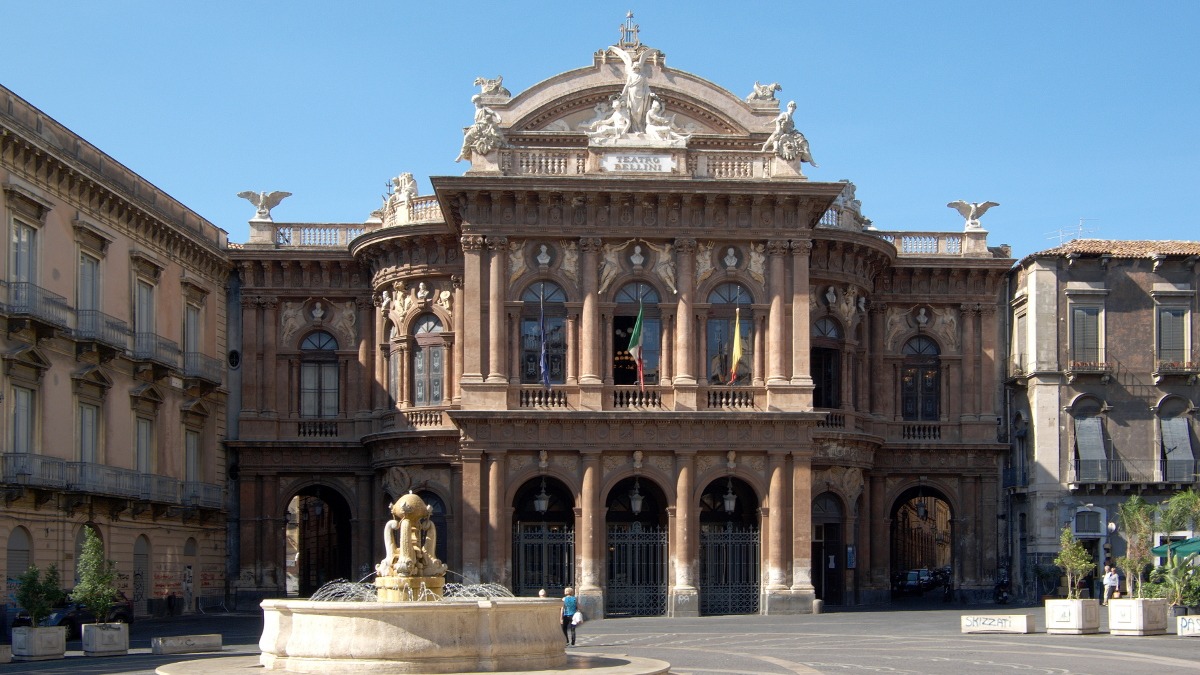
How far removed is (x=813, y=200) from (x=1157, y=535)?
49.5ft

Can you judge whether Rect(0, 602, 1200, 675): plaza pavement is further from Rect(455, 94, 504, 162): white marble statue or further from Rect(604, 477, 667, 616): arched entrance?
Rect(455, 94, 504, 162): white marble statue

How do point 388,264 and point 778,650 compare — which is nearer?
point 778,650

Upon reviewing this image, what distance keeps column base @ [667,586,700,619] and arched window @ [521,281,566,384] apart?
6.18m

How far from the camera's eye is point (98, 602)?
107 feet

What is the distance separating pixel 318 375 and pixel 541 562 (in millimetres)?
11046

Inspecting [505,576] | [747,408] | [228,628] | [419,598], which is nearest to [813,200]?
[747,408]

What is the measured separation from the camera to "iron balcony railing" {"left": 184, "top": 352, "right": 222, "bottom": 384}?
155ft

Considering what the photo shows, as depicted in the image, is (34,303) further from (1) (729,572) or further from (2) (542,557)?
(1) (729,572)

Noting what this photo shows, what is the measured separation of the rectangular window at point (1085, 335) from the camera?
50250 mm

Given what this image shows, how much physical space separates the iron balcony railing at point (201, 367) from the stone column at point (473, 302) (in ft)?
28.7

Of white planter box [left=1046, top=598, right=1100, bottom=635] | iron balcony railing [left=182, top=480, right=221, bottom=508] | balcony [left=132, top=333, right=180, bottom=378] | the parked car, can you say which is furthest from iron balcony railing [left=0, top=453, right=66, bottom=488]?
white planter box [left=1046, top=598, right=1100, bottom=635]

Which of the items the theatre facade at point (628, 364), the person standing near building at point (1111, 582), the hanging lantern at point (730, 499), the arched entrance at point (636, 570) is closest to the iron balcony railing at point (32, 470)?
the theatre facade at point (628, 364)

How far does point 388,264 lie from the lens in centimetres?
4847

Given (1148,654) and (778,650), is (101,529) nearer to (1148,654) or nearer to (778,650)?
(778,650)
